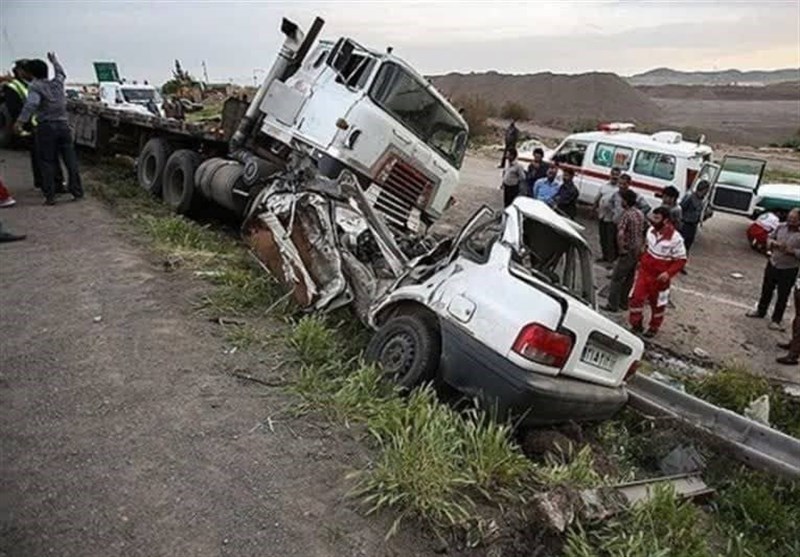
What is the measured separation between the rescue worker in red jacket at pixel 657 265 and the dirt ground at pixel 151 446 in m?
4.42

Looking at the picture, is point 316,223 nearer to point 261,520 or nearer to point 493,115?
point 261,520

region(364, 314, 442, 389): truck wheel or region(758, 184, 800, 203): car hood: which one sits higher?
region(758, 184, 800, 203): car hood

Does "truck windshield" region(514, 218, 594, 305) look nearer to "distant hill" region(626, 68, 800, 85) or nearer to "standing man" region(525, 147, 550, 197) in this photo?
"standing man" region(525, 147, 550, 197)

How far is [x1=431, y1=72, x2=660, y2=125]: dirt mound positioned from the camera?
4559cm

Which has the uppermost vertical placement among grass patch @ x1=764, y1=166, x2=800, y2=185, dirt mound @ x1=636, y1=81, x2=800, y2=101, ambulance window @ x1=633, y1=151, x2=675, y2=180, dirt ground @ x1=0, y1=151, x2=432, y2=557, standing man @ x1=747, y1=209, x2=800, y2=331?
dirt mound @ x1=636, y1=81, x2=800, y2=101

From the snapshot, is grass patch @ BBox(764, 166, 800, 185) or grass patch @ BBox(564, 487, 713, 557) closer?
grass patch @ BBox(564, 487, 713, 557)

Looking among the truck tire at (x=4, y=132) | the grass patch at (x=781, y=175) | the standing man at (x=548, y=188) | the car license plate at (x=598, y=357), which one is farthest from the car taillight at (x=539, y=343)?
the grass patch at (x=781, y=175)

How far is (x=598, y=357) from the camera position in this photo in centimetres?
411

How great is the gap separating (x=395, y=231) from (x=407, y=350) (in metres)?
2.69

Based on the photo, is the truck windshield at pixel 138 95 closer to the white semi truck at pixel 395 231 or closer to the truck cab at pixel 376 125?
the white semi truck at pixel 395 231

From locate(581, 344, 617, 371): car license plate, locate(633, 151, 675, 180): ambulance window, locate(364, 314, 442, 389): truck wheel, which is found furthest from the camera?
locate(633, 151, 675, 180): ambulance window

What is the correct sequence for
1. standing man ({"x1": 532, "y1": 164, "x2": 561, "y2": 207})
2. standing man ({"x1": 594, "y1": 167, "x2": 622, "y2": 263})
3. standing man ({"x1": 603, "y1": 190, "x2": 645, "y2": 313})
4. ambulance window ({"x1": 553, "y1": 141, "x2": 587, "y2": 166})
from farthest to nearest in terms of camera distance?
ambulance window ({"x1": 553, "y1": 141, "x2": 587, "y2": 166}), standing man ({"x1": 532, "y1": 164, "x2": 561, "y2": 207}), standing man ({"x1": 594, "y1": 167, "x2": 622, "y2": 263}), standing man ({"x1": 603, "y1": 190, "x2": 645, "y2": 313})

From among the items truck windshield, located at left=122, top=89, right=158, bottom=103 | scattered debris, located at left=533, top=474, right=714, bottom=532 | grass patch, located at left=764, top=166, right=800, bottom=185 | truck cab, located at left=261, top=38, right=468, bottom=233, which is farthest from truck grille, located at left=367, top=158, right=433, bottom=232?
truck windshield, located at left=122, top=89, right=158, bottom=103

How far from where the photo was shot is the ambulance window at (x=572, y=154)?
520 inches
